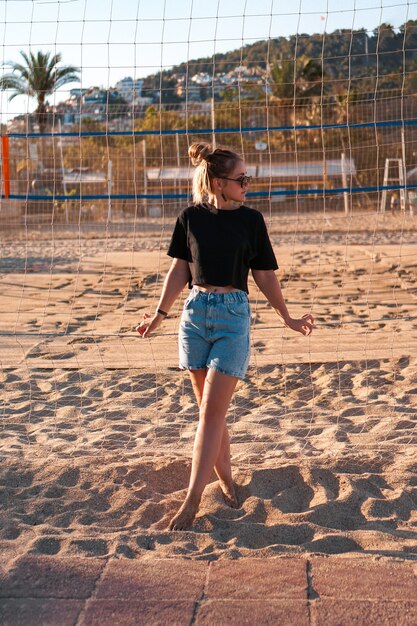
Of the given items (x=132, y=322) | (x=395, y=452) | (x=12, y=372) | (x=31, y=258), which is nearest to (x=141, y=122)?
(x=31, y=258)

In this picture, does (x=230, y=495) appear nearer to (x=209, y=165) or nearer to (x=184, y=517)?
(x=184, y=517)

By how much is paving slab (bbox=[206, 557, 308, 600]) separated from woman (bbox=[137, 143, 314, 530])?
1.66 ft

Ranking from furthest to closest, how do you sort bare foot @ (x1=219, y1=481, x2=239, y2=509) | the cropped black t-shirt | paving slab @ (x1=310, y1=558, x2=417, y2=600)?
bare foot @ (x1=219, y1=481, x2=239, y2=509)
the cropped black t-shirt
paving slab @ (x1=310, y1=558, x2=417, y2=600)

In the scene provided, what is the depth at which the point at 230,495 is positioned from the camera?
3949mm

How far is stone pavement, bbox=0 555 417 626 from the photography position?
2834mm

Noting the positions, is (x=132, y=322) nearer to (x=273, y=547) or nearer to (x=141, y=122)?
(x=273, y=547)

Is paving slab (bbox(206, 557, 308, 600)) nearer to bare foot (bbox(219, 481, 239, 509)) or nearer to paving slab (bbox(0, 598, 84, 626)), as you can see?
paving slab (bbox(0, 598, 84, 626))

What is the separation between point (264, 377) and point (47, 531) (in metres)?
2.76

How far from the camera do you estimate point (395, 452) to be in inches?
177

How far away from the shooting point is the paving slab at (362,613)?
278 cm

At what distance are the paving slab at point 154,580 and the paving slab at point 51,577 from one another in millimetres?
56

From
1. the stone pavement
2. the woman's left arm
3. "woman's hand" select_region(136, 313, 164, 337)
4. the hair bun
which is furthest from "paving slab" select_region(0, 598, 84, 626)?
the hair bun

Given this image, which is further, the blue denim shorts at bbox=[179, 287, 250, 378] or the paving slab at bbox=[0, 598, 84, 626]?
the blue denim shorts at bbox=[179, 287, 250, 378]

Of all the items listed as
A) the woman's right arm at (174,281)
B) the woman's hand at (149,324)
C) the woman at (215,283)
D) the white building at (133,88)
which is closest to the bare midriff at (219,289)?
the woman at (215,283)
